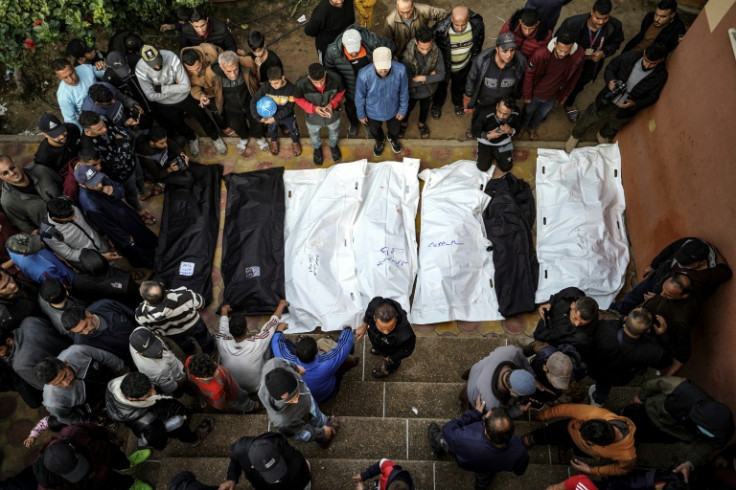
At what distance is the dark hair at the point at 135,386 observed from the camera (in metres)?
3.92

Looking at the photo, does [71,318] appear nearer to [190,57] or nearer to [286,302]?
[286,302]

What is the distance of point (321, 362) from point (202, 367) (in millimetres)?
983

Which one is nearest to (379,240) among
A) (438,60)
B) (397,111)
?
(397,111)

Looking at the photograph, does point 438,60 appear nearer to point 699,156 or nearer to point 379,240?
point 379,240

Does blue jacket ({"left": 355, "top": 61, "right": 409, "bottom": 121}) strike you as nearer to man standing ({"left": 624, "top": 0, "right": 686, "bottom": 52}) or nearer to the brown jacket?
man standing ({"left": 624, "top": 0, "right": 686, "bottom": 52})

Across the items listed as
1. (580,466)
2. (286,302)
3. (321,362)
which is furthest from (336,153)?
(580,466)

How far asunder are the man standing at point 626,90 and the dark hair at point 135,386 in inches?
231

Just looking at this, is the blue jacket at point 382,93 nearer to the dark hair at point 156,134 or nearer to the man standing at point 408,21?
the man standing at point 408,21

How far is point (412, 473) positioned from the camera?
4.43 metres

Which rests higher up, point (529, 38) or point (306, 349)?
point (529, 38)

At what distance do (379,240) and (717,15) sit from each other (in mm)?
4097

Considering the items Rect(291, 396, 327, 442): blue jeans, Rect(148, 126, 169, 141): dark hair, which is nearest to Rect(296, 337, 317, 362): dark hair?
Rect(291, 396, 327, 442): blue jeans

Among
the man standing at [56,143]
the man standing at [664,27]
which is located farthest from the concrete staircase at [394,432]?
the man standing at [664,27]

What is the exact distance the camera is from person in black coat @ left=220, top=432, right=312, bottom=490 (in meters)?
3.57
